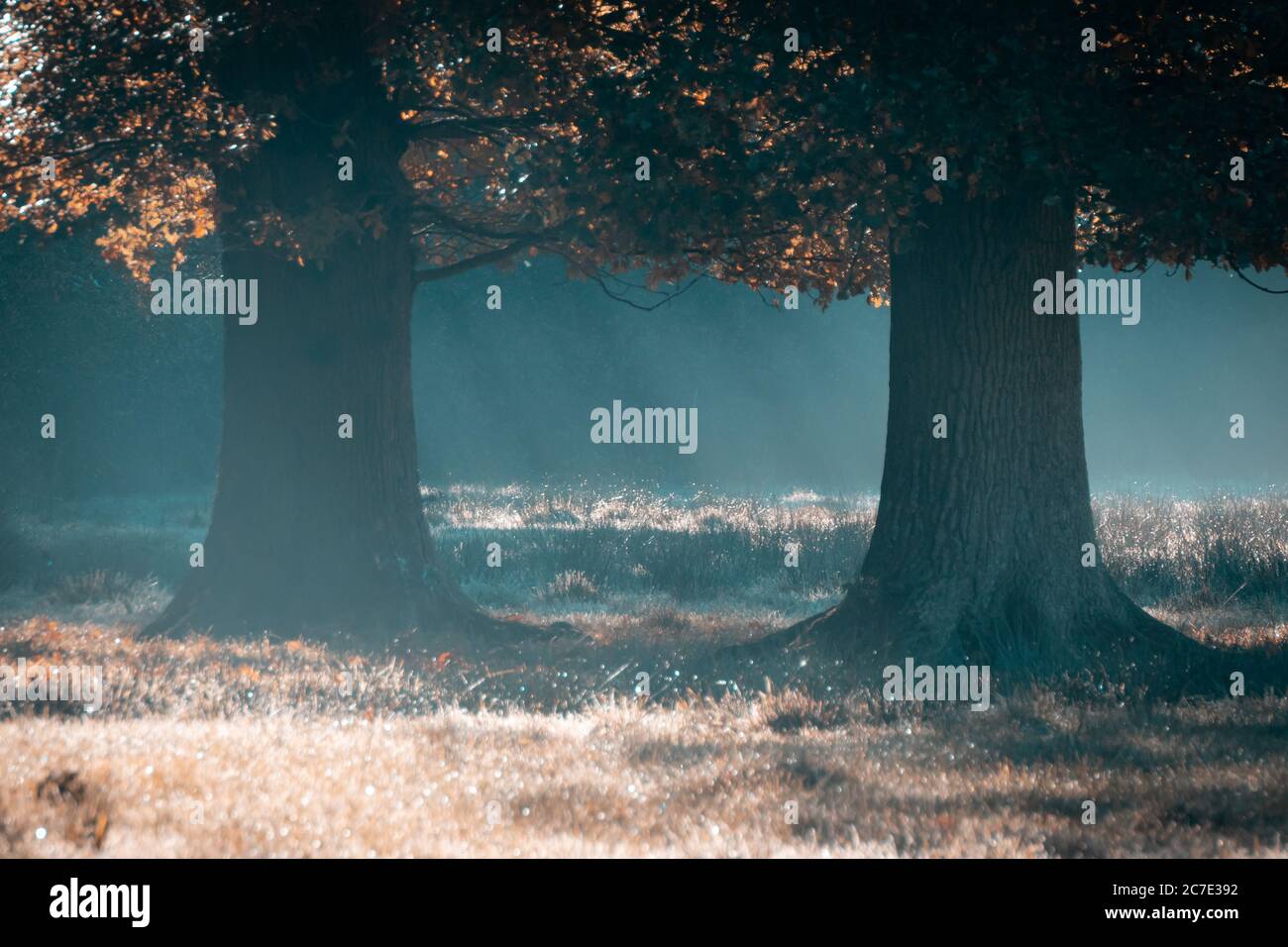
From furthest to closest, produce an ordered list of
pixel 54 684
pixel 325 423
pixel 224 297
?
pixel 224 297 → pixel 325 423 → pixel 54 684

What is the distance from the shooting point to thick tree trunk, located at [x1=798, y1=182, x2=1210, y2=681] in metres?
10.7

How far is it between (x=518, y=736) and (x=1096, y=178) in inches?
232

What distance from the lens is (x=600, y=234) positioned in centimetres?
1112

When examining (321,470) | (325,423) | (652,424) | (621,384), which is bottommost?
(321,470)

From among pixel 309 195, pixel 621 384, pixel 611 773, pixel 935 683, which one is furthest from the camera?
pixel 621 384

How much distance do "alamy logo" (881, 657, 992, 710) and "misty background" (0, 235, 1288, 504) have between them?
20675mm

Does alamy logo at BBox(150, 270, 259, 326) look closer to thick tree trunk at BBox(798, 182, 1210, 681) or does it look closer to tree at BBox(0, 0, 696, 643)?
tree at BBox(0, 0, 696, 643)

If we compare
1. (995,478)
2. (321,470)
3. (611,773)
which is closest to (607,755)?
(611,773)

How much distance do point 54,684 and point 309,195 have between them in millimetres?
5506

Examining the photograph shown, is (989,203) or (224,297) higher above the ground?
(989,203)

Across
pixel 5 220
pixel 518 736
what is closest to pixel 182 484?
pixel 5 220

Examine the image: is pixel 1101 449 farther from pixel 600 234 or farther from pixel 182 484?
pixel 600 234

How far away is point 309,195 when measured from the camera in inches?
493

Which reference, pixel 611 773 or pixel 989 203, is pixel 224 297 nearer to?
pixel 989 203
